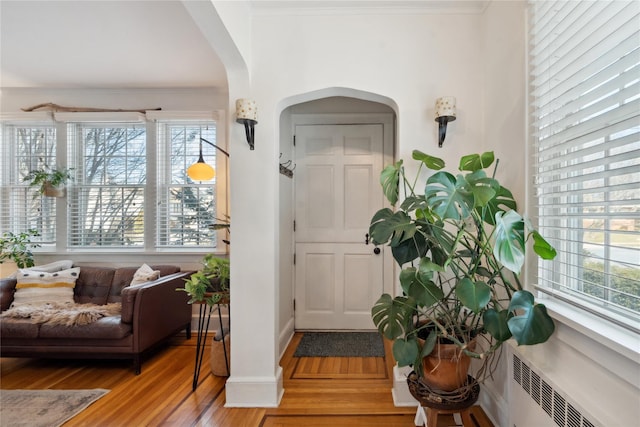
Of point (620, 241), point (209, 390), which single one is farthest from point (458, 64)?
point (209, 390)

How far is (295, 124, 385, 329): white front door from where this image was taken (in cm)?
336

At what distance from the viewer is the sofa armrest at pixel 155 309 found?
254cm

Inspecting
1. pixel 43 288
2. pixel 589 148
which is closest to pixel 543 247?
pixel 589 148

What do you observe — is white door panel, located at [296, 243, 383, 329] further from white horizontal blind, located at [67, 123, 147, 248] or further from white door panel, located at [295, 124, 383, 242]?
white horizontal blind, located at [67, 123, 147, 248]

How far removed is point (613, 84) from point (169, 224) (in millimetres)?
3754

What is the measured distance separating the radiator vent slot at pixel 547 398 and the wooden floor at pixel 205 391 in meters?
0.68

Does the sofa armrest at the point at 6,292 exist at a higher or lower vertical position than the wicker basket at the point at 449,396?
higher

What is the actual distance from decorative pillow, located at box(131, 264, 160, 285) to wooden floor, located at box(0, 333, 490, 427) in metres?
0.71

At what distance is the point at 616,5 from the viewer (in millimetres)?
1119

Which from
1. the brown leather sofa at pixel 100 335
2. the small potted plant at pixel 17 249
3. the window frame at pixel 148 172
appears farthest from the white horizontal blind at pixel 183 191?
the small potted plant at pixel 17 249

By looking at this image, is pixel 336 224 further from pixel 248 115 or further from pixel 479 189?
pixel 479 189

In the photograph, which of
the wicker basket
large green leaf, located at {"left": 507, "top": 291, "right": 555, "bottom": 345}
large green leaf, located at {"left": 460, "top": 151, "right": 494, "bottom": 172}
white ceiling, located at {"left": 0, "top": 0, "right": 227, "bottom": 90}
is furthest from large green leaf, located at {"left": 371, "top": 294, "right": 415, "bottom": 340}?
white ceiling, located at {"left": 0, "top": 0, "right": 227, "bottom": 90}

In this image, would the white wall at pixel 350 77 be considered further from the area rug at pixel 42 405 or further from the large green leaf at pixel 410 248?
the area rug at pixel 42 405

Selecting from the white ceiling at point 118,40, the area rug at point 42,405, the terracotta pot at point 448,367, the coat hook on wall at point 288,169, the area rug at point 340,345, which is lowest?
the area rug at point 42,405
